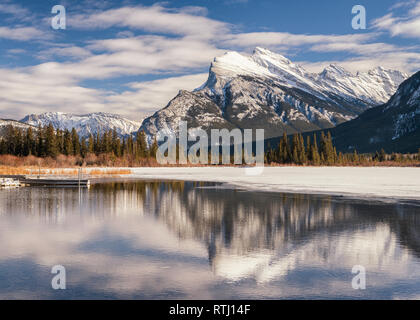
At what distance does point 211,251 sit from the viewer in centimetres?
1708

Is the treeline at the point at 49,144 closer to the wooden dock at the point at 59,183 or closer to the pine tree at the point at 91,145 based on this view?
the pine tree at the point at 91,145

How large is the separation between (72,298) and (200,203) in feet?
73.0

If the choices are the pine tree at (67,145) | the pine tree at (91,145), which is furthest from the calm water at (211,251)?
the pine tree at (91,145)

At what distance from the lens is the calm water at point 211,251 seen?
40.2 feet

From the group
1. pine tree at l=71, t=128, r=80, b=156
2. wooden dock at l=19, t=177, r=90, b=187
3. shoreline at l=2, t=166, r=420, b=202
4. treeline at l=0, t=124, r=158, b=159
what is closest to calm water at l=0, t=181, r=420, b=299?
shoreline at l=2, t=166, r=420, b=202

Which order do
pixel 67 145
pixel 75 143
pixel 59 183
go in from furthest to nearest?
pixel 75 143
pixel 67 145
pixel 59 183

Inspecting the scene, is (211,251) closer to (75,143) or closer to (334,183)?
(334,183)

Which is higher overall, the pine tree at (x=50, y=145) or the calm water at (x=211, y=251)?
the pine tree at (x=50, y=145)

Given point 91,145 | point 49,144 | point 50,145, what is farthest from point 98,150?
point 49,144

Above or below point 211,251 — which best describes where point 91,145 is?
above
